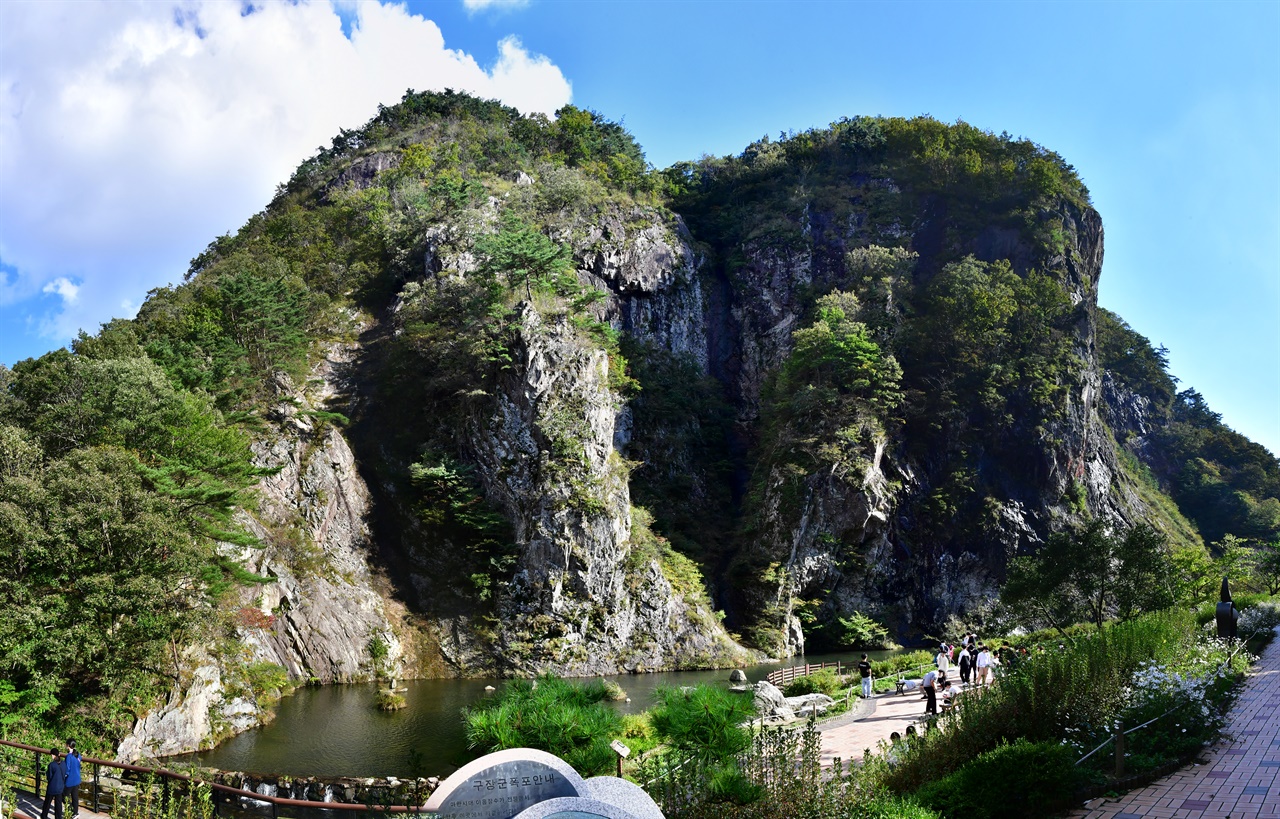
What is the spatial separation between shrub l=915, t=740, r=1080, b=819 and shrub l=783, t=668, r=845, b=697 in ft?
47.8

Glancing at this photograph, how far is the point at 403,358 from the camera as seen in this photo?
4478 centimetres

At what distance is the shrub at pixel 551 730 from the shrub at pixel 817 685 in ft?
42.2

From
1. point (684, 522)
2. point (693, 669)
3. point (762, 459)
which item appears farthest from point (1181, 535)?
point (693, 669)

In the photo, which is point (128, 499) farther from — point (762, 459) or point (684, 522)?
point (762, 459)

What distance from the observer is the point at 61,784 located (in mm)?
11609

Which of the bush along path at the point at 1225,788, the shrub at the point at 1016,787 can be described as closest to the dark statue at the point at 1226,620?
the bush along path at the point at 1225,788

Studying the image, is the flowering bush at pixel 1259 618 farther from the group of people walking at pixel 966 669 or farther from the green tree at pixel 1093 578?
the group of people walking at pixel 966 669

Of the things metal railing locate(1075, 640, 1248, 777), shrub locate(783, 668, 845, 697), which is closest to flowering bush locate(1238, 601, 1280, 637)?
shrub locate(783, 668, 845, 697)

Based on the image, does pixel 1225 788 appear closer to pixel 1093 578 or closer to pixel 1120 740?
pixel 1120 740

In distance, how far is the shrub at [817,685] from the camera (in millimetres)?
23505

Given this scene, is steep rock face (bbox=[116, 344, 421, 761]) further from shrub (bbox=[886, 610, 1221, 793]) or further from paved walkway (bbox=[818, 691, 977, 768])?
shrub (bbox=[886, 610, 1221, 793])

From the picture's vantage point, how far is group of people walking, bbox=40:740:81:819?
452 inches

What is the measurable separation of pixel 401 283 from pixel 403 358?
27.3 feet

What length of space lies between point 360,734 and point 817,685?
13710 mm
